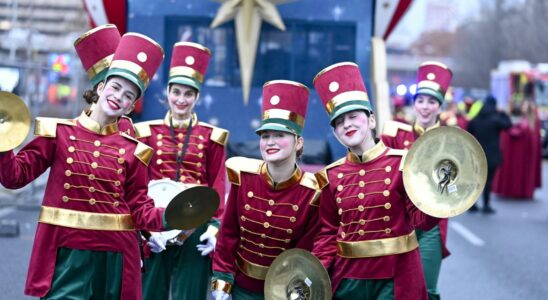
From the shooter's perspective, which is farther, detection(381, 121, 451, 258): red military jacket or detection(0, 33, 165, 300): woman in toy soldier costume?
detection(381, 121, 451, 258): red military jacket

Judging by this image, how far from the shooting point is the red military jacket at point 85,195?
5.05 meters

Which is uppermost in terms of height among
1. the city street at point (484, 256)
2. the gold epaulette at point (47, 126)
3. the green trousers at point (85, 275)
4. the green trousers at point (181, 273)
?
the gold epaulette at point (47, 126)

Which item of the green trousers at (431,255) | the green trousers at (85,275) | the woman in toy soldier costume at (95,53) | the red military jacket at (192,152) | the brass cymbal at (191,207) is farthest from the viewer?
the green trousers at (431,255)

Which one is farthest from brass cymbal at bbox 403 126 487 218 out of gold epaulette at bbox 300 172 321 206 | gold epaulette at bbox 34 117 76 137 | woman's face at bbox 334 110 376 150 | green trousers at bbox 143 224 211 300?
green trousers at bbox 143 224 211 300

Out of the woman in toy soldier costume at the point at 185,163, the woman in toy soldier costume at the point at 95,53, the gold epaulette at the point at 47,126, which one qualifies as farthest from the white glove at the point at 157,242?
the gold epaulette at the point at 47,126

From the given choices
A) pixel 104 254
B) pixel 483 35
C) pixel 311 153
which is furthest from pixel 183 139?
pixel 483 35

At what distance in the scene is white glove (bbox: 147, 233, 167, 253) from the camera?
6.23m

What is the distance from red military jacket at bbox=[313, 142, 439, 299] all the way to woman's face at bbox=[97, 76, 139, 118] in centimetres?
117

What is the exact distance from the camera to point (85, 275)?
5.07 m

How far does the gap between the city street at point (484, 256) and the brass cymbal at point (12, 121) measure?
13.7 feet

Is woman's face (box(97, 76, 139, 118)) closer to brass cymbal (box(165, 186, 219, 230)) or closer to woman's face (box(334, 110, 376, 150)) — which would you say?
brass cymbal (box(165, 186, 219, 230))

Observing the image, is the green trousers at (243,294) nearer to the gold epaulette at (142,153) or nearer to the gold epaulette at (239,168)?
the gold epaulette at (239,168)

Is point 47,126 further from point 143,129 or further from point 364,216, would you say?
point 143,129

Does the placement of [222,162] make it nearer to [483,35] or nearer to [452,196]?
[452,196]
